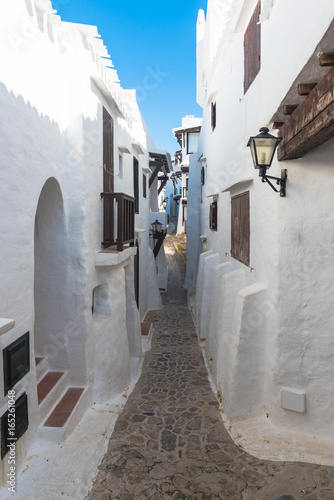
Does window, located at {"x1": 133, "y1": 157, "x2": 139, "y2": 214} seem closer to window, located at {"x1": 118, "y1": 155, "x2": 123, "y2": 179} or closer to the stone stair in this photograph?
window, located at {"x1": 118, "y1": 155, "x2": 123, "y2": 179}

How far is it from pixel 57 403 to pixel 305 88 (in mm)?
6095

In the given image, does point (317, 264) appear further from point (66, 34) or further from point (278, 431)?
point (66, 34)

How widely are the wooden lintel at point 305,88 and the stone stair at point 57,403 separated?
570 centimetres

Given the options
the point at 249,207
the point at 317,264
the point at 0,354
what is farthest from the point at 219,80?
the point at 0,354

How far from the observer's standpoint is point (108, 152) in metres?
7.82

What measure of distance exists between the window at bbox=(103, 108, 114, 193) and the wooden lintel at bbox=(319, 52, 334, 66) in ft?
17.4

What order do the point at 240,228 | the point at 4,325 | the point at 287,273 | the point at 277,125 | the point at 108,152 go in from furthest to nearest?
the point at 108,152 → the point at 240,228 → the point at 287,273 → the point at 277,125 → the point at 4,325

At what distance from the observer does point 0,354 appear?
13.0 ft

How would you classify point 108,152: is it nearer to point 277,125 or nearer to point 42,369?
point 277,125

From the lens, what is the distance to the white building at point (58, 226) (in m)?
4.18

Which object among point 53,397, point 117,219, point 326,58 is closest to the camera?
point 326,58

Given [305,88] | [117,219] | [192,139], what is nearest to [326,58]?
[305,88]

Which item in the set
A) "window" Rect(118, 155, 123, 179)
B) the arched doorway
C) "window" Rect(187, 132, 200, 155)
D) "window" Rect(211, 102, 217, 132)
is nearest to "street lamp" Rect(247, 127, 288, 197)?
the arched doorway

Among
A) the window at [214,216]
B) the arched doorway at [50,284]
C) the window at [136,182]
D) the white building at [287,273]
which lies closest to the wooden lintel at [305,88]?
the white building at [287,273]
